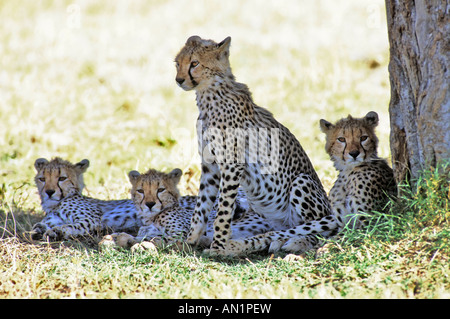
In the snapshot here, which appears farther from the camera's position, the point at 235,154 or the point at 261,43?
the point at 261,43

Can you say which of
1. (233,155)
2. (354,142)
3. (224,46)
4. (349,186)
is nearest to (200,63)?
(224,46)

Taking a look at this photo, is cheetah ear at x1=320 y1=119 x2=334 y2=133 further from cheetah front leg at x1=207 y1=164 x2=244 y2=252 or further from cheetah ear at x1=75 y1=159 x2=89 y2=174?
cheetah ear at x1=75 y1=159 x2=89 y2=174

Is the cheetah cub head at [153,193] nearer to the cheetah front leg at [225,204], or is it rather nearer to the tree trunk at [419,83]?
the cheetah front leg at [225,204]

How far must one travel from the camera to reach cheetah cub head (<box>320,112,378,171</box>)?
5363 millimetres

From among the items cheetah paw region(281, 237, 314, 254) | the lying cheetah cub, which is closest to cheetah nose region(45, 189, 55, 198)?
the lying cheetah cub

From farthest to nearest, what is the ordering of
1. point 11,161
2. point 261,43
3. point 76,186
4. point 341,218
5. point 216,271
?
point 261,43
point 11,161
point 76,186
point 341,218
point 216,271

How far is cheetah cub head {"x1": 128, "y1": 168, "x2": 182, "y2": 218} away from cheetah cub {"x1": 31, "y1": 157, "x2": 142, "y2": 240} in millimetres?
340

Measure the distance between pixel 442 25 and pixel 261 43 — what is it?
31.3ft

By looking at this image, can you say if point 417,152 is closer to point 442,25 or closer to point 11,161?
point 442,25

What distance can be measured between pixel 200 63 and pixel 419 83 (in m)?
1.83

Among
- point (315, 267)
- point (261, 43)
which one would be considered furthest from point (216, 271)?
point (261, 43)

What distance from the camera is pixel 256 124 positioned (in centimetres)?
586

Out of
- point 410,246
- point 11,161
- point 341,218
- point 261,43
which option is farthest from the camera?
point 261,43

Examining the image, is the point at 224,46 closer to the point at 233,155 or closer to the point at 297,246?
the point at 233,155
